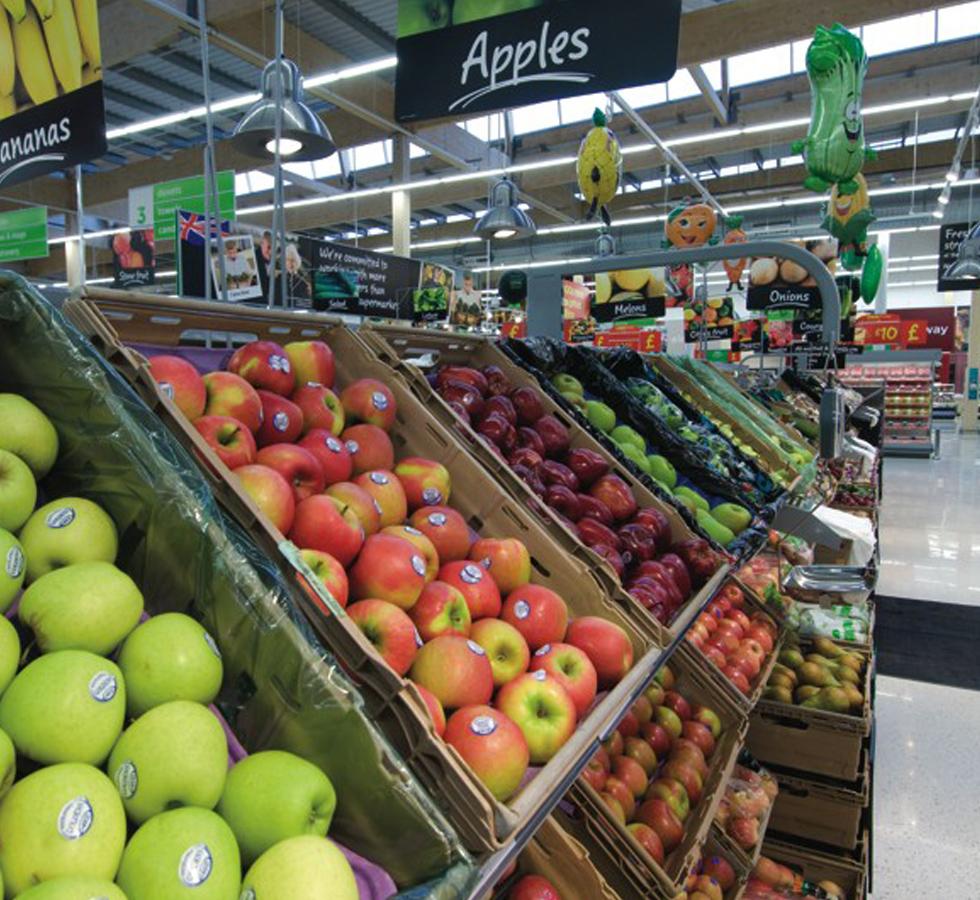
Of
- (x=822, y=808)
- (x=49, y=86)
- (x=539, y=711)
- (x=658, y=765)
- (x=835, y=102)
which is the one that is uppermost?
(x=835, y=102)

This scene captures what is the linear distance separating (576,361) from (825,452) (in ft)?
3.06

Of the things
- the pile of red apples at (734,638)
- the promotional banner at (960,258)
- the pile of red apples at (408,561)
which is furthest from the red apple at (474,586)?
the promotional banner at (960,258)

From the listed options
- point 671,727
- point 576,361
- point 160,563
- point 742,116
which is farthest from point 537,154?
point 160,563

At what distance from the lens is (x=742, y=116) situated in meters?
11.8

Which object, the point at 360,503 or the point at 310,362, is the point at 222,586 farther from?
the point at 310,362

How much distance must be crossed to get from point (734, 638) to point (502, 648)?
182 centimetres

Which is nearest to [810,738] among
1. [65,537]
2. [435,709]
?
[435,709]

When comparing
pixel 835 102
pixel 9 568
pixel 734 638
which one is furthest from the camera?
pixel 835 102

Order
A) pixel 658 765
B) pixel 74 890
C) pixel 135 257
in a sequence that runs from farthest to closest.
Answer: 1. pixel 135 257
2. pixel 658 765
3. pixel 74 890

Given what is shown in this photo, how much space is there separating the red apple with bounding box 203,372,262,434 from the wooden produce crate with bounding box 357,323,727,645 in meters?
0.45

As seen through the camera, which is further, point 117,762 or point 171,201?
point 171,201

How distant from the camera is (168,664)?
823 millimetres

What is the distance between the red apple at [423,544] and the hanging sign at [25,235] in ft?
36.8

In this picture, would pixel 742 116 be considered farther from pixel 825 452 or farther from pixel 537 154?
pixel 825 452
